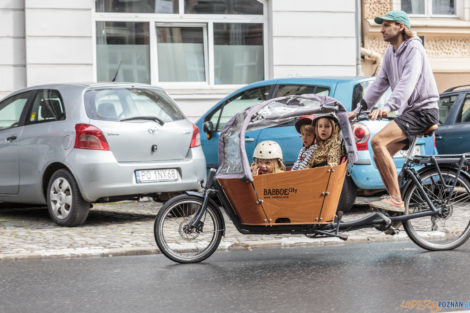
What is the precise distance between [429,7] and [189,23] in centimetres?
529

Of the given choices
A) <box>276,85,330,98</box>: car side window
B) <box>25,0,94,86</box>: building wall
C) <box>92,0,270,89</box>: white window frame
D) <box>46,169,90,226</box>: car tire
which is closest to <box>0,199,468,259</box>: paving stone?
<box>46,169,90,226</box>: car tire

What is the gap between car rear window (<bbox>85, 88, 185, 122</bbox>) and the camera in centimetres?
939

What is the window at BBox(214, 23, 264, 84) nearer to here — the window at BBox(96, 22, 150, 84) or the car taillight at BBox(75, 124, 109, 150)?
the window at BBox(96, 22, 150, 84)

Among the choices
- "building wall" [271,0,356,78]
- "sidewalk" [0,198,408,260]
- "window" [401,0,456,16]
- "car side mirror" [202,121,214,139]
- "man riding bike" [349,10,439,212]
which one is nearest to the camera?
"man riding bike" [349,10,439,212]

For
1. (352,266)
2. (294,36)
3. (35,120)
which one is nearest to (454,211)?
(352,266)

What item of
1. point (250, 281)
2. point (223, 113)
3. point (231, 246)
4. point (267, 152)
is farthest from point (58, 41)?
point (250, 281)

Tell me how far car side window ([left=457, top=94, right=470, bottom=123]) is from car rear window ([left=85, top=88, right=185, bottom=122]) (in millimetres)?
3805

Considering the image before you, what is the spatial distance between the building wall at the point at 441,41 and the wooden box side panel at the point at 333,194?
1088 centimetres

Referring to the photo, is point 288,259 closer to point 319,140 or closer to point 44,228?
point 319,140

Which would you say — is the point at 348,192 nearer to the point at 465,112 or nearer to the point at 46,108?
the point at 465,112

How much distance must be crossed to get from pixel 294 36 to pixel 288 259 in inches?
380

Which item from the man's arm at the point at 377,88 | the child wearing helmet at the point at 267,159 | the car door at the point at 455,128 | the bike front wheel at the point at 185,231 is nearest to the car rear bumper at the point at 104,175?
the bike front wheel at the point at 185,231

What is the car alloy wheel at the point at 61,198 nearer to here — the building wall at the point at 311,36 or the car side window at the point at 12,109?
the car side window at the point at 12,109

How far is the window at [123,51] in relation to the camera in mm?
15930
